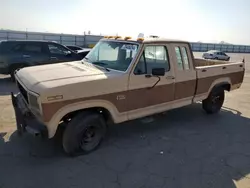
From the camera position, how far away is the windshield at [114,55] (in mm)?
4426

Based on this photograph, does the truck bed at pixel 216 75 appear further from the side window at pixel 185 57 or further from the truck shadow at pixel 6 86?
the truck shadow at pixel 6 86

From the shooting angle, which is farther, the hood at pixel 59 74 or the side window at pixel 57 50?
the side window at pixel 57 50

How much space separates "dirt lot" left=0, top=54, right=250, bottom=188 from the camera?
346cm

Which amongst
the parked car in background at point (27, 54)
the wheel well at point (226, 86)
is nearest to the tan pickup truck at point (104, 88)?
the wheel well at point (226, 86)

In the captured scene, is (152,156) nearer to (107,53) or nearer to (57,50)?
(107,53)

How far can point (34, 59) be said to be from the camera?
31.1ft

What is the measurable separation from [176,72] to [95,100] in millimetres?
1993

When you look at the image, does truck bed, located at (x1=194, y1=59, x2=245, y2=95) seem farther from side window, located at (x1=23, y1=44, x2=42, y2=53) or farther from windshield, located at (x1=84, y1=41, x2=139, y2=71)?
side window, located at (x1=23, y1=44, x2=42, y2=53)

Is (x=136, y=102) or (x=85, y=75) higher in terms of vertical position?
(x=85, y=75)

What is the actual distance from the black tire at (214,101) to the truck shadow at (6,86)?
236 inches

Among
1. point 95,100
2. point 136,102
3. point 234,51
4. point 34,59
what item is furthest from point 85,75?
point 234,51

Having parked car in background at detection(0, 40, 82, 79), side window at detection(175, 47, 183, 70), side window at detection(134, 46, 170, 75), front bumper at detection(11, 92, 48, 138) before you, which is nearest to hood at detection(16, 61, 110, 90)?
front bumper at detection(11, 92, 48, 138)

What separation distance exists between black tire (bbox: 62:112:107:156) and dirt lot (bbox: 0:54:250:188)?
0.15 metres

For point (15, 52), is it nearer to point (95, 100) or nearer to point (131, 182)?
point (95, 100)
